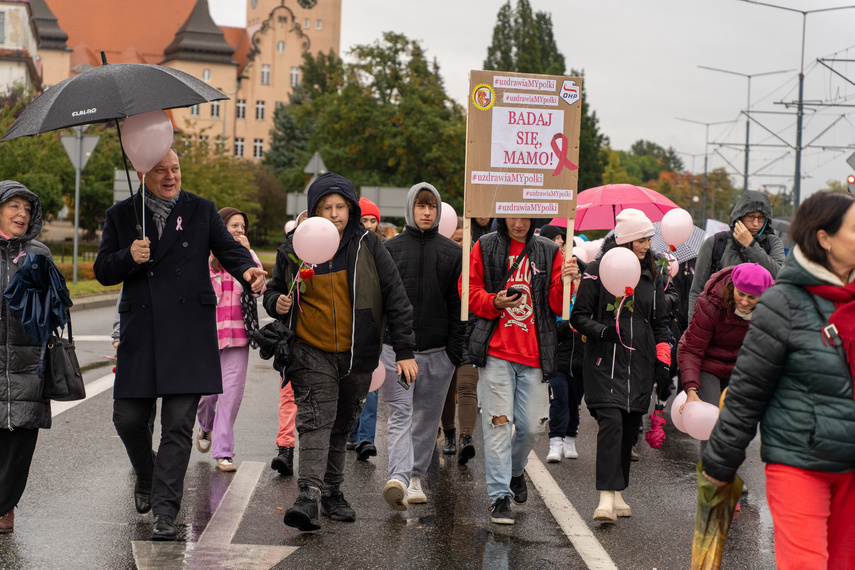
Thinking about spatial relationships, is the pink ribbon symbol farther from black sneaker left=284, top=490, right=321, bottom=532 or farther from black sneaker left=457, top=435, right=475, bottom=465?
black sneaker left=284, top=490, right=321, bottom=532

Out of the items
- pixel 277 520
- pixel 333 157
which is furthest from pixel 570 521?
pixel 333 157

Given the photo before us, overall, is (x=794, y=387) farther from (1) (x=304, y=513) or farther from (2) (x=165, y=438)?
(2) (x=165, y=438)

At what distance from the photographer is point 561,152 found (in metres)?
7.16

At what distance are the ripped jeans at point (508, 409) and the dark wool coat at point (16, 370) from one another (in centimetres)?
254

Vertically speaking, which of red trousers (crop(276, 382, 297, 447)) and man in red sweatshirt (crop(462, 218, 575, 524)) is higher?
man in red sweatshirt (crop(462, 218, 575, 524))

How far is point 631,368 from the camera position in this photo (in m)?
6.45

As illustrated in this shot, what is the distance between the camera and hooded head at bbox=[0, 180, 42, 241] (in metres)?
5.61

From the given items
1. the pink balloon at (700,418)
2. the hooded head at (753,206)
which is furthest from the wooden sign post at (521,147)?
the hooded head at (753,206)

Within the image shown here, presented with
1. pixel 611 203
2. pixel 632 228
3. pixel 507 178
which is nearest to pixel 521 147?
pixel 507 178

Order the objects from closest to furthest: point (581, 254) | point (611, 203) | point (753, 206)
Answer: point (753, 206) → point (581, 254) → point (611, 203)

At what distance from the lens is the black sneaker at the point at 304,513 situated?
549cm

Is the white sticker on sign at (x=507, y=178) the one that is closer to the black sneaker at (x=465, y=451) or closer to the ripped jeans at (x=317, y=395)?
the ripped jeans at (x=317, y=395)

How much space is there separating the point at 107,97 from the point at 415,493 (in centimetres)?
312

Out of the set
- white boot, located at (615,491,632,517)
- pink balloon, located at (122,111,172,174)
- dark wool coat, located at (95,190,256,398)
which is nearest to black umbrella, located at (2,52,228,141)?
pink balloon, located at (122,111,172,174)
